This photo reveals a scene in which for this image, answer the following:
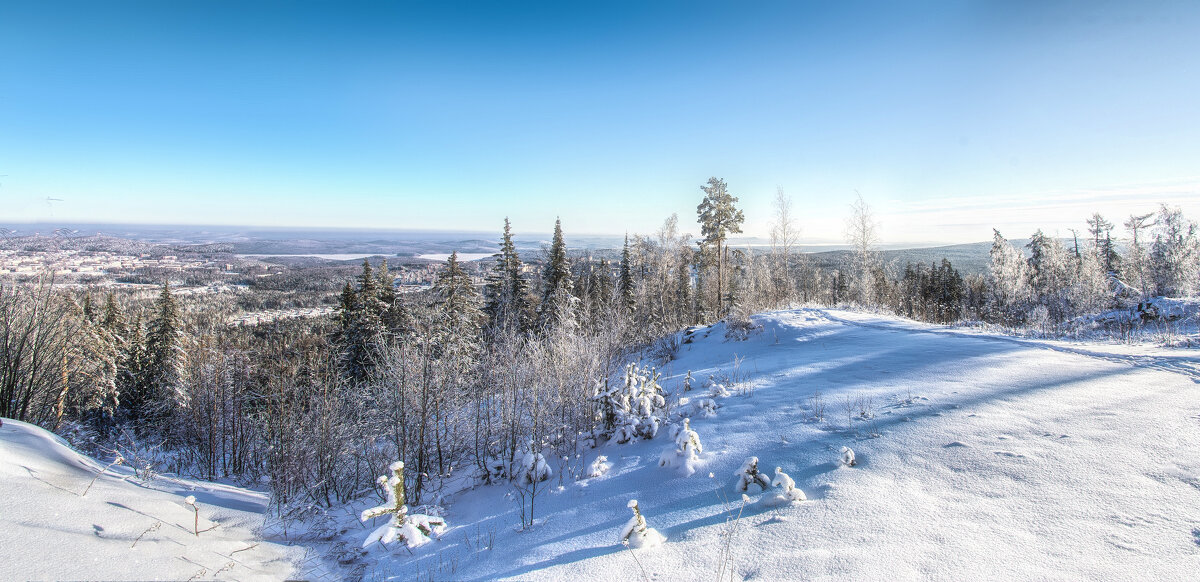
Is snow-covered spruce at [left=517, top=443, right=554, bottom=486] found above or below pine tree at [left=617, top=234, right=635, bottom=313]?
below

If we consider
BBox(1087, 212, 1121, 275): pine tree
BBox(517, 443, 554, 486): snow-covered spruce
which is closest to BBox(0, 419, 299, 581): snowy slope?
BBox(517, 443, 554, 486): snow-covered spruce

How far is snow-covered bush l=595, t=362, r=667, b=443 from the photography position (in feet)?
18.6

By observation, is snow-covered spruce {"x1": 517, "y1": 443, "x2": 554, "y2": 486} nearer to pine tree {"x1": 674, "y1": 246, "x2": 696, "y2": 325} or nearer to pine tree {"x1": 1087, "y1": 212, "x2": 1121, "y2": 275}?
pine tree {"x1": 674, "y1": 246, "x2": 696, "y2": 325}

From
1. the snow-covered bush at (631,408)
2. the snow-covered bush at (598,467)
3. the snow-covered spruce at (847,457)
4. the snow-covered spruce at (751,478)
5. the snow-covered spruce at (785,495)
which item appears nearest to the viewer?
the snow-covered spruce at (785,495)

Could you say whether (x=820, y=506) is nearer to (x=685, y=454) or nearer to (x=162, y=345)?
(x=685, y=454)

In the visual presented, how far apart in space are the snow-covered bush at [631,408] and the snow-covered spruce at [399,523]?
2598 mm

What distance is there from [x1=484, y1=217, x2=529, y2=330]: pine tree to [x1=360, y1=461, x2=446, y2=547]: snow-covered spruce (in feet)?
63.8

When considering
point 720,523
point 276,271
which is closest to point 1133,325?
point 720,523

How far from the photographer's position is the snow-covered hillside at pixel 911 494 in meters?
2.54

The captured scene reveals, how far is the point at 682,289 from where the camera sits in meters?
39.4

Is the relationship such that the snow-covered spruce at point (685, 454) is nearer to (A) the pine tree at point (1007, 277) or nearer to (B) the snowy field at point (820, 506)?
(B) the snowy field at point (820, 506)

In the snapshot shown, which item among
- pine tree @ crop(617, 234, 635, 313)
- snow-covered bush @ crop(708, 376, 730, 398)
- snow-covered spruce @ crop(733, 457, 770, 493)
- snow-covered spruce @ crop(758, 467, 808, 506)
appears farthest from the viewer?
pine tree @ crop(617, 234, 635, 313)

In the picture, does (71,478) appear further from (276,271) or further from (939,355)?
(276,271)

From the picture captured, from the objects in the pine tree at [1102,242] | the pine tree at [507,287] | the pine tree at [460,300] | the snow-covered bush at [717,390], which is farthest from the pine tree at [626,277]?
the pine tree at [1102,242]
